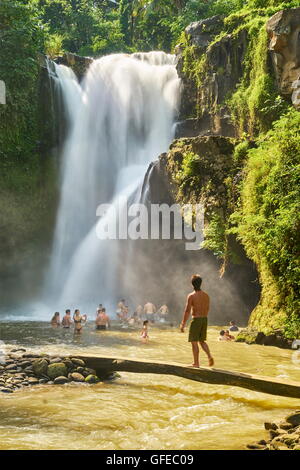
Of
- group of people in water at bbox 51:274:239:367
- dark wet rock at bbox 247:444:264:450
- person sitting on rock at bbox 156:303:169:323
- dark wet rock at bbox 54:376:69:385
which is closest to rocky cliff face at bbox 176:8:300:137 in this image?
person sitting on rock at bbox 156:303:169:323

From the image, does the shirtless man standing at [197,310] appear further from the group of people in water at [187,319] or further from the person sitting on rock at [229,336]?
the person sitting on rock at [229,336]

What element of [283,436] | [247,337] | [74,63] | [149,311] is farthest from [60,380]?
[74,63]

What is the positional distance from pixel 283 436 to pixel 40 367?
5391 mm

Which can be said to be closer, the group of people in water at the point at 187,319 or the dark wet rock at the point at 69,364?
the group of people in water at the point at 187,319

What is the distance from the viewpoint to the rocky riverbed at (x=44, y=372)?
346 inches

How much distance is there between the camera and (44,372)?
9125 millimetres

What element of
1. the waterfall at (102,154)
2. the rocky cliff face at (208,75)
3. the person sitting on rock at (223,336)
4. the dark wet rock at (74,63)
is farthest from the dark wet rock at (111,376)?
the dark wet rock at (74,63)

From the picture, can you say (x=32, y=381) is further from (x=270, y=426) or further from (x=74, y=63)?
(x=74, y=63)

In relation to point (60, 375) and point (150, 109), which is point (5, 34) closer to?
point (150, 109)

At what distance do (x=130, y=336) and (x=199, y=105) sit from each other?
49.5 feet

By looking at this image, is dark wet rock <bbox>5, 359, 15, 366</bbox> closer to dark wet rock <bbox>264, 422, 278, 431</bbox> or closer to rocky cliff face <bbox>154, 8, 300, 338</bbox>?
dark wet rock <bbox>264, 422, 278, 431</bbox>

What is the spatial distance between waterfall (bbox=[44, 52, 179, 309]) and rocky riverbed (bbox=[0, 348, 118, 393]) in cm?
1299

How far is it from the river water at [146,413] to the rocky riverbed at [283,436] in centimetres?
24

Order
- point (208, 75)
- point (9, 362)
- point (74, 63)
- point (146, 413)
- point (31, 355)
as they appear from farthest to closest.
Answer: point (74, 63) → point (208, 75) → point (31, 355) → point (9, 362) → point (146, 413)
